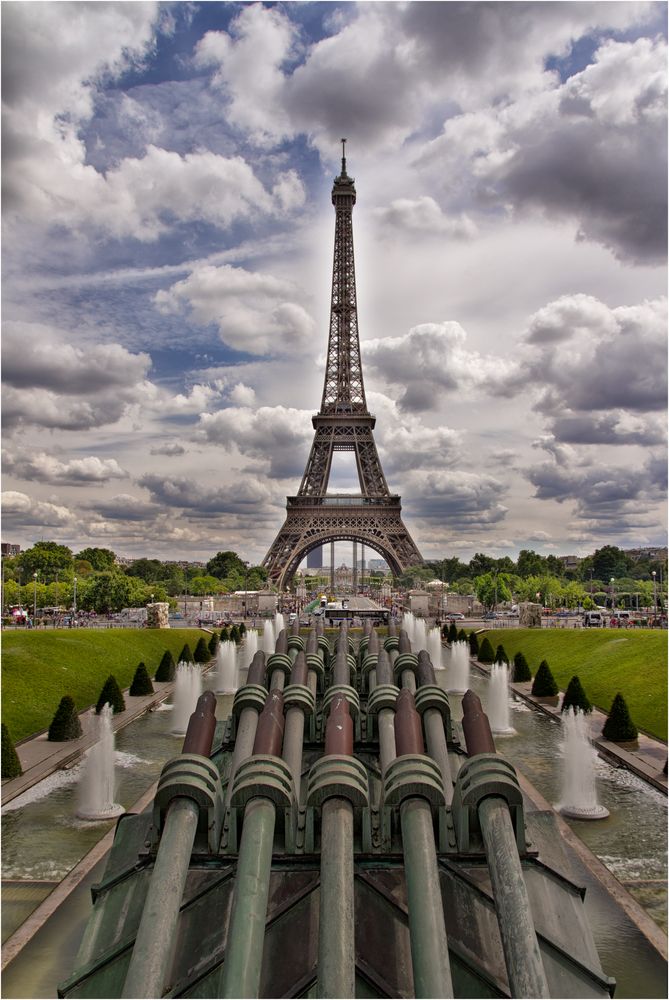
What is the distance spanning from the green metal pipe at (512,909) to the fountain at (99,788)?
1249cm

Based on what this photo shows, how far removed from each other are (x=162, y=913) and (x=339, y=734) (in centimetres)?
236

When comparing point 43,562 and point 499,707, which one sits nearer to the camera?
point 499,707

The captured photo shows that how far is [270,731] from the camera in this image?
297 inches

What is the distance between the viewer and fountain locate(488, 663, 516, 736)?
25013 mm

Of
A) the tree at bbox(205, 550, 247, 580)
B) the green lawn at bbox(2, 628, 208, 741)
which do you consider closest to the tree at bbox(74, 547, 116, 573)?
the tree at bbox(205, 550, 247, 580)

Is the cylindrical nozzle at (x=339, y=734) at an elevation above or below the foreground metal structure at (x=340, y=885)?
above

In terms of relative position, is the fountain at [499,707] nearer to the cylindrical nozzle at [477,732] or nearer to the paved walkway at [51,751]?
the paved walkway at [51,751]

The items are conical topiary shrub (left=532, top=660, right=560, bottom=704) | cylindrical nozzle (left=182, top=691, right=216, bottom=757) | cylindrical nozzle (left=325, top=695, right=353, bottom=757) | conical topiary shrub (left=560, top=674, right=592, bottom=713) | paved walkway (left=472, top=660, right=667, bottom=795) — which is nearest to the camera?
cylindrical nozzle (left=325, top=695, right=353, bottom=757)

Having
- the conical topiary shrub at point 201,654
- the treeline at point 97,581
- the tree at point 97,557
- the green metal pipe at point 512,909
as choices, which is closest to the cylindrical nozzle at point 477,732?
the green metal pipe at point 512,909

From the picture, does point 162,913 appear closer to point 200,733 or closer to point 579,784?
point 200,733

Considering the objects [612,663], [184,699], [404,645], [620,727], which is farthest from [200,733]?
[612,663]

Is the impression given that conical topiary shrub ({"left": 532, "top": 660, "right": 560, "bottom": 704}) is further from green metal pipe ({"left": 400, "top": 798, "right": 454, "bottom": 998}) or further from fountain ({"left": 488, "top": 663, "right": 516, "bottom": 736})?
green metal pipe ({"left": 400, "top": 798, "right": 454, "bottom": 998})

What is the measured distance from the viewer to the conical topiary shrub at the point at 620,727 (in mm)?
22250

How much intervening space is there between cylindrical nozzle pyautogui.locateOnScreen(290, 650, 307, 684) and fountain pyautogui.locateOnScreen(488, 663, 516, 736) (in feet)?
51.1
